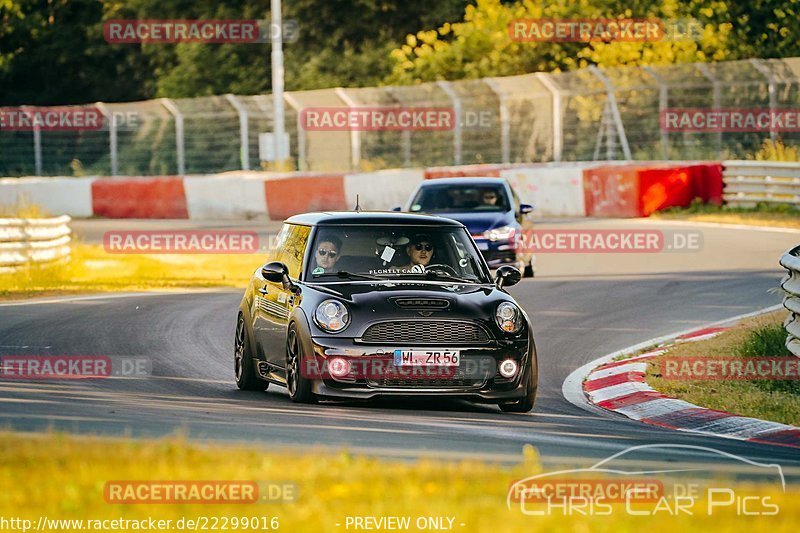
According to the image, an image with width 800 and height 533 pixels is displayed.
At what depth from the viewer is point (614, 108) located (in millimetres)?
37500

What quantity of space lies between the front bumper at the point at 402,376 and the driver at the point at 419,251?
47.4 inches

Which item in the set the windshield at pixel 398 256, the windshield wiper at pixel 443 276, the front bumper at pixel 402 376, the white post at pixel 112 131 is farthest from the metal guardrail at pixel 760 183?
the front bumper at pixel 402 376

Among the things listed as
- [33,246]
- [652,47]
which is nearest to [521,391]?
[33,246]

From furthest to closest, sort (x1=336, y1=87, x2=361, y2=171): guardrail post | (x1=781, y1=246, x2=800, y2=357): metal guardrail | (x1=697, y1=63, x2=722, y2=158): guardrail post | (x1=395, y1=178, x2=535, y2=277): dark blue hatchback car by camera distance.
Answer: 1. (x1=336, y1=87, x2=361, y2=171): guardrail post
2. (x1=697, y1=63, x2=722, y2=158): guardrail post
3. (x1=395, y1=178, x2=535, y2=277): dark blue hatchback car
4. (x1=781, y1=246, x2=800, y2=357): metal guardrail

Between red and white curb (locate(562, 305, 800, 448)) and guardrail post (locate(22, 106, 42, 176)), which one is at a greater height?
guardrail post (locate(22, 106, 42, 176))

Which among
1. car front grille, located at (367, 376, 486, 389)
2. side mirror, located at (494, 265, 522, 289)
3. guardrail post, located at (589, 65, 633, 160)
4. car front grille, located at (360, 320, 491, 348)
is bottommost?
car front grille, located at (367, 376, 486, 389)

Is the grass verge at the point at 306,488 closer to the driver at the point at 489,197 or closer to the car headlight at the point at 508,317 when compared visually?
the car headlight at the point at 508,317

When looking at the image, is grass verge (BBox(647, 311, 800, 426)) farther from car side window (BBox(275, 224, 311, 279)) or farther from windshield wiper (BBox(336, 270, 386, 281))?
car side window (BBox(275, 224, 311, 279))

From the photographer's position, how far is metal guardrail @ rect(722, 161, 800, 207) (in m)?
31.4

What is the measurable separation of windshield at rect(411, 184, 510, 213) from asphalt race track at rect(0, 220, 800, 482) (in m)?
1.21

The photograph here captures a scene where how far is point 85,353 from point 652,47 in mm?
33593

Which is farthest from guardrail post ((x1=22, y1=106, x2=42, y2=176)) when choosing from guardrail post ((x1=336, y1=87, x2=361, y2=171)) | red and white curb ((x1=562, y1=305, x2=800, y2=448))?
red and white curb ((x1=562, y1=305, x2=800, y2=448))

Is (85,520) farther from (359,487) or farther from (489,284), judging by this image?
(489,284)

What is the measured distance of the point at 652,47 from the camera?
150 feet
